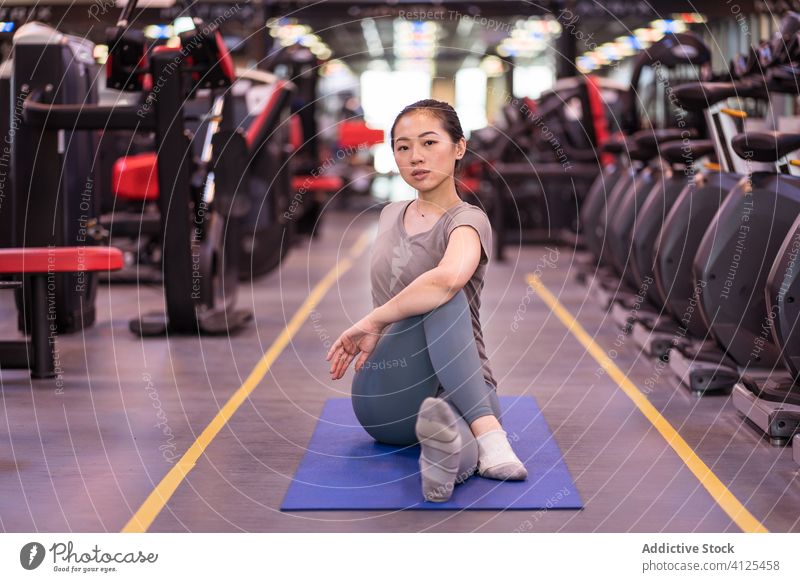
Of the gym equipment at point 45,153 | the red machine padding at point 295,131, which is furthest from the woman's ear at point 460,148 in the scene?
the red machine padding at point 295,131

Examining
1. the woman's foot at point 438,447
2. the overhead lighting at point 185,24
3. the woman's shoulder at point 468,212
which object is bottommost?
the woman's foot at point 438,447

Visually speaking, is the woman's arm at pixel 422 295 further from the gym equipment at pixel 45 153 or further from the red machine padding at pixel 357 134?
the red machine padding at pixel 357 134

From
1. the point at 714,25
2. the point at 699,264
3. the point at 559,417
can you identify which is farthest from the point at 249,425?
the point at 714,25

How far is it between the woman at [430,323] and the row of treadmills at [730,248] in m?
1.02

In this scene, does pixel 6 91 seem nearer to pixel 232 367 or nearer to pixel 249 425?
pixel 232 367

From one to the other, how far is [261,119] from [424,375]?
4634mm

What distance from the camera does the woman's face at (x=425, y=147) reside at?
3.32 m

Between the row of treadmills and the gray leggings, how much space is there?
40.5 inches

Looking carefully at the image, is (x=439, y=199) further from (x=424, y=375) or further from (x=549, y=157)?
(x=549, y=157)

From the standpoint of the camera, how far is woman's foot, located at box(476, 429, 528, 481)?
10.6 ft

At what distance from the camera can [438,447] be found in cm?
297
